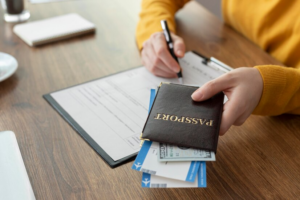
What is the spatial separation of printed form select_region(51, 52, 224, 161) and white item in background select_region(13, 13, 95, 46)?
29 cm

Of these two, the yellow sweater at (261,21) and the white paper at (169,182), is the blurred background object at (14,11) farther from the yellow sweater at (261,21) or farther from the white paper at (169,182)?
the white paper at (169,182)

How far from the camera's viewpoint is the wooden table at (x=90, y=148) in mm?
631

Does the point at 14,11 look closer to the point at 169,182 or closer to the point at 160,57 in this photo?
the point at 160,57

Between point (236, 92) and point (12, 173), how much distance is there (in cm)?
46

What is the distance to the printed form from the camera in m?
0.73

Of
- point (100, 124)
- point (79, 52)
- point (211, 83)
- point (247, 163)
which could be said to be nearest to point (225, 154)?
point (247, 163)

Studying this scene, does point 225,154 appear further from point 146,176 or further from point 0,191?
point 0,191

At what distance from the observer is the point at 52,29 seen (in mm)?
1161

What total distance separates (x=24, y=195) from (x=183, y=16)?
36.8 inches

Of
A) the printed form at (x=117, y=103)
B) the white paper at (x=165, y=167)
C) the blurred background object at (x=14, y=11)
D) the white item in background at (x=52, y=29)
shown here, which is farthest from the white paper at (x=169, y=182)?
the blurred background object at (x=14, y=11)

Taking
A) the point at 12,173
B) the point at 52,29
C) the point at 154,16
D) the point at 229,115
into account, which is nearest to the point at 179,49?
the point at 154,16

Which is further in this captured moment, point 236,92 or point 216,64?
point 216,64

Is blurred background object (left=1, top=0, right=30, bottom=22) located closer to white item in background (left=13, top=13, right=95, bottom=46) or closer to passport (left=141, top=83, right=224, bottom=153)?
white item in background (left=13, top=13, right=95, bottom=46)

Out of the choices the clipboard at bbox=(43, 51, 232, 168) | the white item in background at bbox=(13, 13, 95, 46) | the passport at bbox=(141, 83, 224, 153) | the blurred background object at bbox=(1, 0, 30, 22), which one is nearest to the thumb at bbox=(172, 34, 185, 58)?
the clipboard at bbox=(43, 51, 232, 168)
